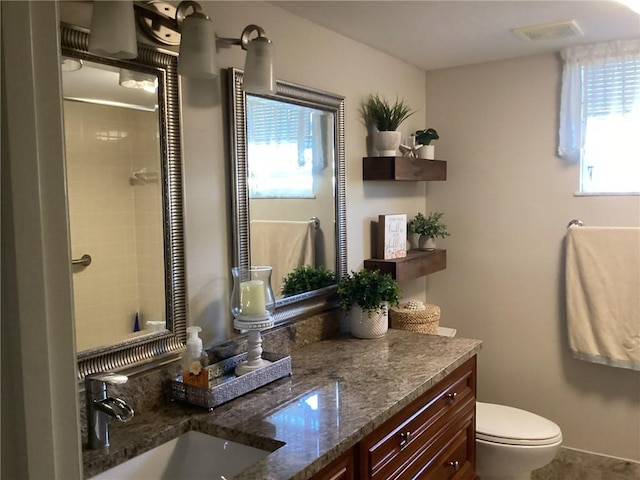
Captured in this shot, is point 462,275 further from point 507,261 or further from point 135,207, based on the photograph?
point 135,207

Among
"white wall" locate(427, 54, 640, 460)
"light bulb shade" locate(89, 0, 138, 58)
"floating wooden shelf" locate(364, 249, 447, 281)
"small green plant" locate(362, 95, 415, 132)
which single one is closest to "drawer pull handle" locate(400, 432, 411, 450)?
"floating wooden shelf" locate(364, 249, 447, 281)

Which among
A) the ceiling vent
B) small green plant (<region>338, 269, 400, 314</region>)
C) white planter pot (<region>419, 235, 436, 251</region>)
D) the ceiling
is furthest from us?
white planter pot (<region>419, 235, 436, 251</region>)

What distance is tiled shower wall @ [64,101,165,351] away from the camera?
1399mm

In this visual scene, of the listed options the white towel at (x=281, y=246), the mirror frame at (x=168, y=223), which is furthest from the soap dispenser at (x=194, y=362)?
the white towel at (x=281, y=246)

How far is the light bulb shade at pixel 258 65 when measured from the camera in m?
1.75

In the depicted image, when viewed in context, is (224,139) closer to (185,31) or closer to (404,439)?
(185,31)

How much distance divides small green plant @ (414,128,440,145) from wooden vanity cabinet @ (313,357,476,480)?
123cm

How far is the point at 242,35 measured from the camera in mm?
1766

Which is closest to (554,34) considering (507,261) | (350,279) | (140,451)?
(507,261)

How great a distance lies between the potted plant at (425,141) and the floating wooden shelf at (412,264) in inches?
20.4

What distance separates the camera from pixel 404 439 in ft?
5.48

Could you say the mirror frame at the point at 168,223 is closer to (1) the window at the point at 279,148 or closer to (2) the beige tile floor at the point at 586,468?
(1) the window at the point at 279,148

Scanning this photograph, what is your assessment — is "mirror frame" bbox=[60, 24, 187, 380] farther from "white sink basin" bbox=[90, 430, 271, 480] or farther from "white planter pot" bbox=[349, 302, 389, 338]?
"white planter pot" bbox=[349, 302, 389, 338]

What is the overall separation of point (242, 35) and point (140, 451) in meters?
1.26
